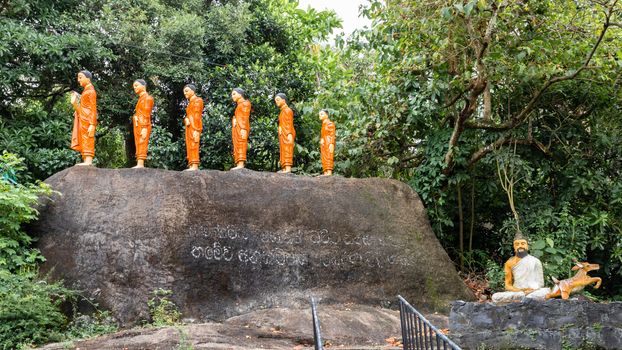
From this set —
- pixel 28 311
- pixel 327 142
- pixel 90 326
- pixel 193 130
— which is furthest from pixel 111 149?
pixel 28 311

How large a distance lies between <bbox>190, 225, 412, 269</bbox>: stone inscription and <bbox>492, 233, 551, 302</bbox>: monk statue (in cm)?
182

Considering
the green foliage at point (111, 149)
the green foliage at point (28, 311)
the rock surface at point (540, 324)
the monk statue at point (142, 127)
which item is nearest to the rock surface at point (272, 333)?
the green foliage at point (28, 311)

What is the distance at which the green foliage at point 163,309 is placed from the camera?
837 centimetres

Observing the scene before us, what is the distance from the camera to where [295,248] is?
980cm

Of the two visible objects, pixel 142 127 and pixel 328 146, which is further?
pixel 328 146

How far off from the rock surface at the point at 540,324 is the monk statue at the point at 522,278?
0.60 meters

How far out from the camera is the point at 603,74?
11305mm

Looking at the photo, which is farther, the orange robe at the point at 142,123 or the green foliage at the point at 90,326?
the orange robe at the point at 142,123

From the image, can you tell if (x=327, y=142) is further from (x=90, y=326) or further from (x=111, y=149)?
(x=111, y=149)

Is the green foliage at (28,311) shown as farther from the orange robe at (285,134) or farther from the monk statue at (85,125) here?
the orange robe at (285,134)

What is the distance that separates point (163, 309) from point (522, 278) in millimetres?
5213

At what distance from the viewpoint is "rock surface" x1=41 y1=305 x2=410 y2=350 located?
7.12 metres

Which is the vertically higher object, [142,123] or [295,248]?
[142,123]

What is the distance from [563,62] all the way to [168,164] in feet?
27.6
